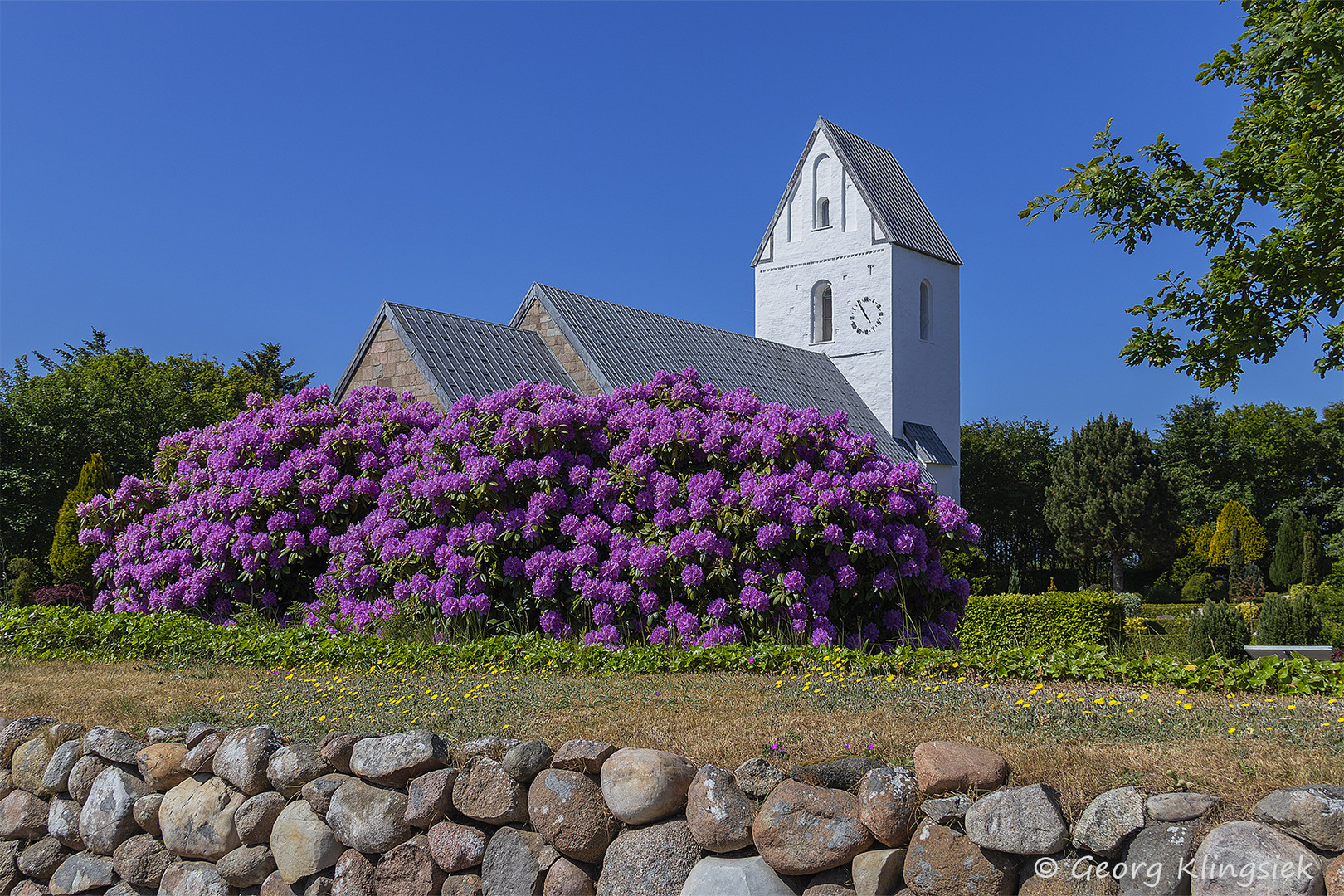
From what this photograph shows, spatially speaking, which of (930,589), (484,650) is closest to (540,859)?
(484,650)

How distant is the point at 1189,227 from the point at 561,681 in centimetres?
850

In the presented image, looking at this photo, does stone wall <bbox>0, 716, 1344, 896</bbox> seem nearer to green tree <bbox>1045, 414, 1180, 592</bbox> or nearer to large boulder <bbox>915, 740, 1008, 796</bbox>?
large boulder <bbox>915, 740, 1008, 796</bbox>

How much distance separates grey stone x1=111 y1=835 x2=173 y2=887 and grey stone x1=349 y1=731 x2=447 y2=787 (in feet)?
4.52

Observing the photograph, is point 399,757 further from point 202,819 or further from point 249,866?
point 202,819

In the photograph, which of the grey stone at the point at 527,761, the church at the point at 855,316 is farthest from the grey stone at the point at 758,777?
the church at the point at 855,316

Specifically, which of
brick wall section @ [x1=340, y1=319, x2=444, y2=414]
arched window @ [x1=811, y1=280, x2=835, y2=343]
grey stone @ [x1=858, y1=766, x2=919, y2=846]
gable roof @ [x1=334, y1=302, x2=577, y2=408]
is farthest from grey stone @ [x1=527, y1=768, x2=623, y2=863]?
arched window @ [x1=811, y1=280, x2=835, y2=343]

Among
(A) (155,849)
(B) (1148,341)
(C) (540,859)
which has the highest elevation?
(B) (1148,341)

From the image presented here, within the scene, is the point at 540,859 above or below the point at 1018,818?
below

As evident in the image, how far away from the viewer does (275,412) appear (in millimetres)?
10242

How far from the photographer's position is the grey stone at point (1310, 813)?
2.72 metres

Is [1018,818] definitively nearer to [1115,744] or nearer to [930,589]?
[1115,744]

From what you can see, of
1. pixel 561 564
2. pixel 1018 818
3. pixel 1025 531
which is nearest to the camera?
pixel 1018 818

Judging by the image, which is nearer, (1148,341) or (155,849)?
(155,849)

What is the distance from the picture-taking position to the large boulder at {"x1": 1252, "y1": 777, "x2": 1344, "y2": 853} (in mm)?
2719
